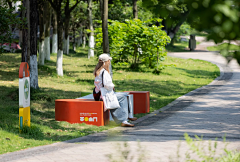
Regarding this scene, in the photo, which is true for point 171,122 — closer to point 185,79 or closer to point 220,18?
point 220,18

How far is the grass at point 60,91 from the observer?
23.7 feet

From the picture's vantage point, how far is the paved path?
5.67m

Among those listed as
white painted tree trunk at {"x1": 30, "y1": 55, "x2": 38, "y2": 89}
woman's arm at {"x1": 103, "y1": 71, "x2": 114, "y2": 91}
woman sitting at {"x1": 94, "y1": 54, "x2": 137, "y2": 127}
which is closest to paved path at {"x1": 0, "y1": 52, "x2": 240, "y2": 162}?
woman sitting at {"x1": 94, "y1": 54, "x2": 137, "y2": 127}

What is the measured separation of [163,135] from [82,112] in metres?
2.08

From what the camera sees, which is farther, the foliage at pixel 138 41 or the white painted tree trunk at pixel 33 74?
the foliage at pixel 138 41

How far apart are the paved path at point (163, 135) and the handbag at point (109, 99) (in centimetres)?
53

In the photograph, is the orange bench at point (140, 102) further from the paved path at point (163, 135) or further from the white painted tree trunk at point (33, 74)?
the white painted tree trunk at point (33, 74)

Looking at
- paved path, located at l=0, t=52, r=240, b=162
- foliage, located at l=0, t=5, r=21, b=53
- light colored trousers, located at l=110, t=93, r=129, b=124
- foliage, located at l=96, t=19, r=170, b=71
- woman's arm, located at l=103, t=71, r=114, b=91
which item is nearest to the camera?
paved path, located at l=0, t=52, r=240, b=162

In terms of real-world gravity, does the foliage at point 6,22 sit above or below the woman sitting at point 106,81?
above

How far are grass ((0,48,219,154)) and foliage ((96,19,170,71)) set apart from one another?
871mm

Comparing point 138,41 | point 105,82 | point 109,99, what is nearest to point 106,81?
point 105,82

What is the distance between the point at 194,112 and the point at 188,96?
3.31 metres

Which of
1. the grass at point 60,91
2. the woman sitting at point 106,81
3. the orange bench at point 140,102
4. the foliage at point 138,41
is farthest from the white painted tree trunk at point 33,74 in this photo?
the foliage at point 138,41

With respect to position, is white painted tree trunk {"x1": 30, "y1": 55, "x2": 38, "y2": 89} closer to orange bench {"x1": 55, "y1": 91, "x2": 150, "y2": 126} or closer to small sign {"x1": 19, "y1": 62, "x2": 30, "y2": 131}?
orange bench {"x1": 55, "y1": 91, "x2": 150, "y2": 126}
